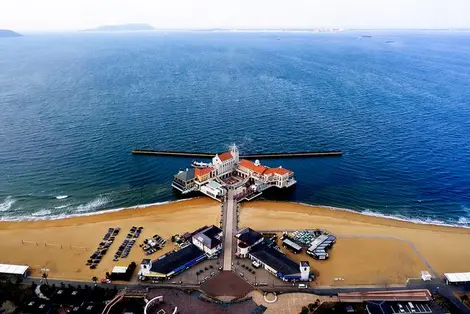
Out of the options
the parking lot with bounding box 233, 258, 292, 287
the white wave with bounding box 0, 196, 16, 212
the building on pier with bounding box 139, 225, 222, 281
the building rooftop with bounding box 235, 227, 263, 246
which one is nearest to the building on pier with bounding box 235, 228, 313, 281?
the building rooftop with bounding box 235, 227, 263, 246

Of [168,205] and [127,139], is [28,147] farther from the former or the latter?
[168,205]

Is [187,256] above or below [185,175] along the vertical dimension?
below

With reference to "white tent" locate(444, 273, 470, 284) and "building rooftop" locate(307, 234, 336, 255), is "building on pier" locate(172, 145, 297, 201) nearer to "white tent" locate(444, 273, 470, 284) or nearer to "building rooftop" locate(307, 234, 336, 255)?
"building rooftop" locate(307, 234, 336, 255)

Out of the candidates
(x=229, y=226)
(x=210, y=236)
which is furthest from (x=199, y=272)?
(x=229, y=226)

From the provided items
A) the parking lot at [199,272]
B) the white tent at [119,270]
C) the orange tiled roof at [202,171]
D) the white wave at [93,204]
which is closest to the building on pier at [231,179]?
the orange tiled roof at [202,171]

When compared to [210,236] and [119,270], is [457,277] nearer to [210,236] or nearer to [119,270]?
[210,236]

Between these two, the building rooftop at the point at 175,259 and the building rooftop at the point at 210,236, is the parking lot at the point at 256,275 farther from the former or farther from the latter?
the building rooftop at the point at 175,259
